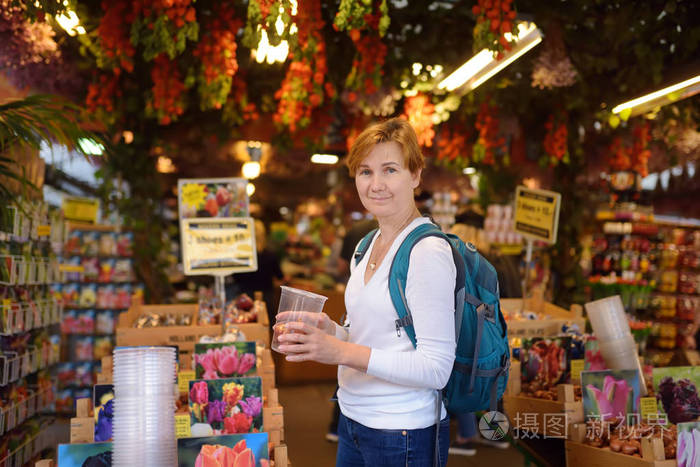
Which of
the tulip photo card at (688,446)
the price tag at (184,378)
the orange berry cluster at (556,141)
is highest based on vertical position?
the orange berry cluster at (556,141)

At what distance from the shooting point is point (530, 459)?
3.41 metres

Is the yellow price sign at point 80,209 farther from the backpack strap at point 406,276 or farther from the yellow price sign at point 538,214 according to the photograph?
the backpack strap at point 406,276

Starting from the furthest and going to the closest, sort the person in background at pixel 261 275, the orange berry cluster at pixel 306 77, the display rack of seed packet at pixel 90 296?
the person in background at pixel 261 275 → the display rack of seed packet at pixel 90 296 → the orange berry cluster at pixel 306 77

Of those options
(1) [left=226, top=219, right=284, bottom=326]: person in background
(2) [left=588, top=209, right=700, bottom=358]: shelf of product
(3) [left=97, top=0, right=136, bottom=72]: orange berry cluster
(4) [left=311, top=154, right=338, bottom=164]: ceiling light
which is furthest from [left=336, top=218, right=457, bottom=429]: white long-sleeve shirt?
(2) [left=588, top=209, right=700, bottom=358]: shelf of product

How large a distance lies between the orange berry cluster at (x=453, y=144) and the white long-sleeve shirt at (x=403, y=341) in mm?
4580

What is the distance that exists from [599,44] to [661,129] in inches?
68.4

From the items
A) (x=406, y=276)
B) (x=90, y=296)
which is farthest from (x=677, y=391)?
(x=90, y=296)

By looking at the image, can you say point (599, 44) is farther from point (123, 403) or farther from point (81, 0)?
point (123, 403)

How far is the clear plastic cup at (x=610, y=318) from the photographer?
3273mm

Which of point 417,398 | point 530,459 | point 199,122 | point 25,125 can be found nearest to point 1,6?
point 25,125

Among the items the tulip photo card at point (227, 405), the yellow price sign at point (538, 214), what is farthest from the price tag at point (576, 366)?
the tulip photo card at point (227, 405)

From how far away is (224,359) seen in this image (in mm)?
2816

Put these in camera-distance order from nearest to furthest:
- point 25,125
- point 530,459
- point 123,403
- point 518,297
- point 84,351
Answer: point 123,403, point 25,125, point 530,459, point 518,297, point 84,351

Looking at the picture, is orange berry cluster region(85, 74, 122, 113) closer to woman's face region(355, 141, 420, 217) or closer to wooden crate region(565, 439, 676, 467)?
woman's face region(355, 141, 420, 217)
